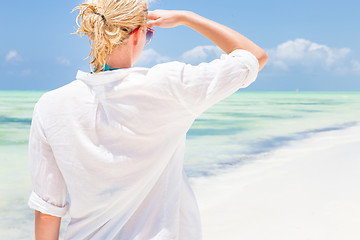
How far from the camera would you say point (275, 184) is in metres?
4.30

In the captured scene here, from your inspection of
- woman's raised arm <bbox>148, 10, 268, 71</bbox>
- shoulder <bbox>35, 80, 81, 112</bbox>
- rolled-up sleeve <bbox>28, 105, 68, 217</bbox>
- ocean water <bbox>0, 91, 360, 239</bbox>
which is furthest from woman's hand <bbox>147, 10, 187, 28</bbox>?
ocean water <bbox>0, 91, 360, 239</bbox>

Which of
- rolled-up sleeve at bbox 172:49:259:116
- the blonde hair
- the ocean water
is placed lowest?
the ocean water

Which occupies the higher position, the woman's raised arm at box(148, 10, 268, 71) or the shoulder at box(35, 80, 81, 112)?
the woman's raised arm at box(148, 10, 268, 71)

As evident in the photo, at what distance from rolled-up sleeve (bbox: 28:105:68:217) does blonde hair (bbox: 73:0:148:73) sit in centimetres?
22

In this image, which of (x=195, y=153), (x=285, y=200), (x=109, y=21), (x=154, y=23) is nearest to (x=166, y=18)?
(x=154, y=23)

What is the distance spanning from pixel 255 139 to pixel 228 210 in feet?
17.1

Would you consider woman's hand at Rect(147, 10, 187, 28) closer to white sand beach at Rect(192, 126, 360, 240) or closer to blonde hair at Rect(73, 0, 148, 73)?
blonde hair at Rect(73, 0, 148, 73)

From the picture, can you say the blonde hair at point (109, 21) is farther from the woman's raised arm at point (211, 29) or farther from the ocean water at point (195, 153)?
the ocean water at point (195, 153)

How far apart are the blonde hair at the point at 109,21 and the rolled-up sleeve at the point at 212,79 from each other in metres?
0.15

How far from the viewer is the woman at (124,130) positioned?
0.80 m

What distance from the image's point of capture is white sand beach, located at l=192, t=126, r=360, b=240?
2.96m

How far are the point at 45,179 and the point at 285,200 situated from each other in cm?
314

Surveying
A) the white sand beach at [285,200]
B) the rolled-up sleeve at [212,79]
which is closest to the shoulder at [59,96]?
the rolled-up sleeve at [212,79]

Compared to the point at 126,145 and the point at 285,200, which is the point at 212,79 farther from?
the point at 285,200
